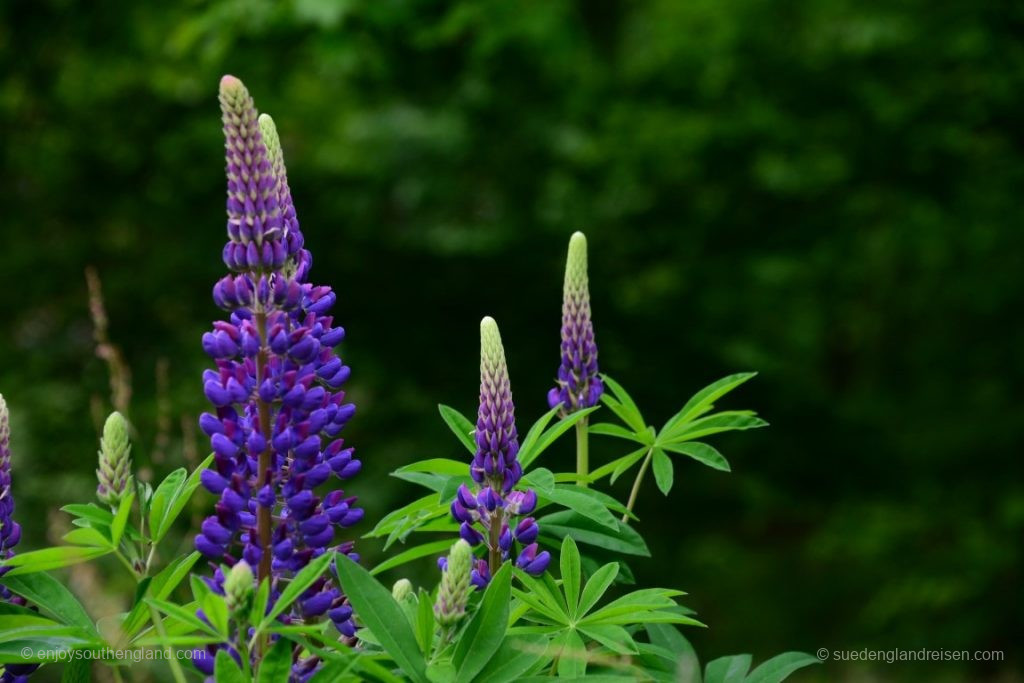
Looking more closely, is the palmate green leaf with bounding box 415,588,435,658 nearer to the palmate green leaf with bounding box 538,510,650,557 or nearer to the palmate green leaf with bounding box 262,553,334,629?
the palmate green leaf with bounding box 262,553,334,629

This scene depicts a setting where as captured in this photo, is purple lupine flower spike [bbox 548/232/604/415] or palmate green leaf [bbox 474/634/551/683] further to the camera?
Result: purple lupine flower spike [bbox 548/232/604/415]

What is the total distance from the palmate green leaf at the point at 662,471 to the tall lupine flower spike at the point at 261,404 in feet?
2.30

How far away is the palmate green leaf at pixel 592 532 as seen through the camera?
6.20ft

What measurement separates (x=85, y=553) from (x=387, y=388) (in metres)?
4.60

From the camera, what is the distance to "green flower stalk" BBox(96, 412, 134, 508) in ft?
5.45

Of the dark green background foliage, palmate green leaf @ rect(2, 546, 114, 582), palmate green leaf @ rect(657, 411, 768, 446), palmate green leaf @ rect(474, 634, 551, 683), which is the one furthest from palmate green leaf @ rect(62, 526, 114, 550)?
the dark green background foliage

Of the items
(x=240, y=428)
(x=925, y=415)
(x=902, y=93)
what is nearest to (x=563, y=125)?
(x=902, y=93)

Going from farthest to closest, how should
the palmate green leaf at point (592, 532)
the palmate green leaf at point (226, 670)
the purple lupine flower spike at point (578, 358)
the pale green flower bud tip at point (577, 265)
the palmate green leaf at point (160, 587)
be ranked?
the purple lupine flower spike at point (578, 358) → the pale green flower bud tip at point (577, 265) → the palmate green leaf at point (592, 532) → the palmate green leaf at point (160, 587) → the palmate green leaf at point (226, 670)

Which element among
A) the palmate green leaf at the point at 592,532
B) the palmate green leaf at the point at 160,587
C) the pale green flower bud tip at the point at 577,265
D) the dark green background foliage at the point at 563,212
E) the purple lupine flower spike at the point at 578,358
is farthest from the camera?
the dark green background foliage at the point at 563,212

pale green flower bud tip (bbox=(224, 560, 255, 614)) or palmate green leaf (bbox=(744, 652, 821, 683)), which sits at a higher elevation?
pale green flower bud tip (bbox=(224, 560, 255, 614))

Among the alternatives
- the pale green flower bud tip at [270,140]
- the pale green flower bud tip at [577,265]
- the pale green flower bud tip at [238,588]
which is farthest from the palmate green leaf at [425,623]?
the pale green flower bud tip at [577,265]

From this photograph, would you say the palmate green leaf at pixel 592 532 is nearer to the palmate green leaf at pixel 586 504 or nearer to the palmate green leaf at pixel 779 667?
the palmate green leaf at pixel 586 504

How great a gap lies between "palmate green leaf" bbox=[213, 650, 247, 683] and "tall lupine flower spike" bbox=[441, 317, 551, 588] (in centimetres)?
46

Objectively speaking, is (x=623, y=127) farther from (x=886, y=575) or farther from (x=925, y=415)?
(x=886, y=575)
